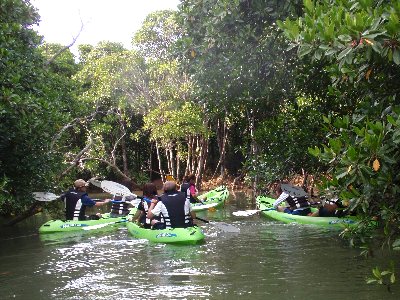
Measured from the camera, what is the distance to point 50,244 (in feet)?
34.3

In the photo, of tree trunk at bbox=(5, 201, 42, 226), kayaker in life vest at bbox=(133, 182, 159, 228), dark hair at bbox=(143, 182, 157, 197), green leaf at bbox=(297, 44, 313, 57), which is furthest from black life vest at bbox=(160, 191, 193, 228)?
Answer: green leaf at bbox=(297, 44, 313, 57)

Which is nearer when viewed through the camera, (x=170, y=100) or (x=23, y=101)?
(x=23, y=101)

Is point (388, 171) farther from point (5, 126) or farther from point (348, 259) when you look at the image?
point (5, 126)

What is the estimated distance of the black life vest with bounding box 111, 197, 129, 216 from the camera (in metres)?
13.1

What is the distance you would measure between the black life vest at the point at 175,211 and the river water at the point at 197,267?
446mm

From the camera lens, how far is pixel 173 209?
926 cm

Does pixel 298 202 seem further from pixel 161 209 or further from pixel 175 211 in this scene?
pixel 161 209

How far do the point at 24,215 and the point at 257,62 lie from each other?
24.5 ft

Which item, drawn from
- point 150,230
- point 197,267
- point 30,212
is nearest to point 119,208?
point 30,212

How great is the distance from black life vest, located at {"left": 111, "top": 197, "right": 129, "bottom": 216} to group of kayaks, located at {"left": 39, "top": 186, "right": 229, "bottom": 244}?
162 millimetres

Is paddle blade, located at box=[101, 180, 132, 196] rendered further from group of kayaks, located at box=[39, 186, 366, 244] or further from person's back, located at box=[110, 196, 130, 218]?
person's back, located at box=[110, 196, 130, 218]

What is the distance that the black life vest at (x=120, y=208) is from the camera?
516 inches

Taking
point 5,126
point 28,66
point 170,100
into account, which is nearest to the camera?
point 5,126

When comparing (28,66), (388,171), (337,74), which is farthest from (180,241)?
(388,171)
